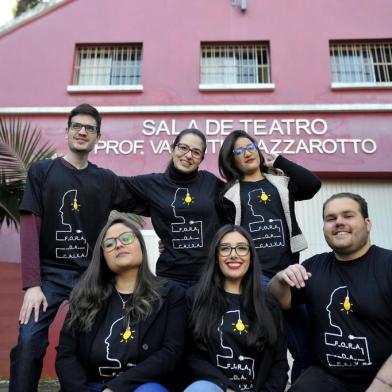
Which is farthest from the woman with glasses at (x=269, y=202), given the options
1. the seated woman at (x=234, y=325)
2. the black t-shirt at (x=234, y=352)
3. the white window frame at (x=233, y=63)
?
the white window frame at (x=233, y=63)

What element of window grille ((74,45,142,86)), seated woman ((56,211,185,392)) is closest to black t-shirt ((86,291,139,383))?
seated woman ((56,211,185,392))

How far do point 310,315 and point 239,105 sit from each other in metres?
4.68

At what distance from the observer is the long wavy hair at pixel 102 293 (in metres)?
2.40

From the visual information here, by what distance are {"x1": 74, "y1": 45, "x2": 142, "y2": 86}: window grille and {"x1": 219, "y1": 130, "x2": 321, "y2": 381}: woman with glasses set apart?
4.73 m

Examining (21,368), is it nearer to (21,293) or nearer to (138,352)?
(138,352)

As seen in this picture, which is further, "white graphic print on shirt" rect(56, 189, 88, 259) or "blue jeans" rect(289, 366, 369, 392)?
"white graphic print on shirt" rect(56, 189, 88, 259)

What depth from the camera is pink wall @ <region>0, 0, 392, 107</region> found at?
22.3ft

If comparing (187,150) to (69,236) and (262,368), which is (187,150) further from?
(262,368)

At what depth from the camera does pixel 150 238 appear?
5.79m

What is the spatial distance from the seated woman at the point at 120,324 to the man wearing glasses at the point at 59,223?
223mm

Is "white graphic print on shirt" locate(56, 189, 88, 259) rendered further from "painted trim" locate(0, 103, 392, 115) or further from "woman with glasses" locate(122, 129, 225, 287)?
"painted trim" locate(0, 103, 392, 115)

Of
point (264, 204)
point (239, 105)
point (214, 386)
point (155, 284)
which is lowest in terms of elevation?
point (214, 386)

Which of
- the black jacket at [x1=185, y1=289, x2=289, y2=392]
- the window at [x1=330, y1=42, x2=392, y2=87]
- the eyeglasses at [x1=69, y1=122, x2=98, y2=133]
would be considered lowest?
the black jacket at [x1=185, y1=289, x2=289, y2=392]

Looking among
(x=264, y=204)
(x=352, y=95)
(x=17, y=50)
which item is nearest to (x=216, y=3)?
(x=352, y=95)
